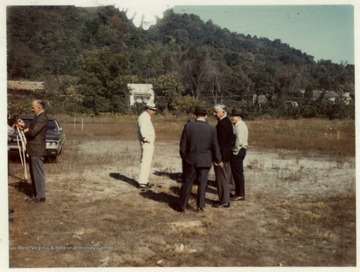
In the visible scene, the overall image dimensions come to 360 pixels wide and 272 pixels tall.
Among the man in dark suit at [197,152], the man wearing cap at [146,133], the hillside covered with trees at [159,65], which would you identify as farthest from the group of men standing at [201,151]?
the man wearing cap at [146,133]

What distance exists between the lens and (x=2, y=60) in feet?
18.1

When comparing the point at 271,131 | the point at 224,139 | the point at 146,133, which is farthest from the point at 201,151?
the point at 271,131

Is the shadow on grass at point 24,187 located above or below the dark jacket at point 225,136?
below

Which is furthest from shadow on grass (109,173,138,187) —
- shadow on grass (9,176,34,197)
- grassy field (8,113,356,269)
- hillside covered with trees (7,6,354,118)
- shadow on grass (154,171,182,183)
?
hillside covered with trees (7,6,354,118)

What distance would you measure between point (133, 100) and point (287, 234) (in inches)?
731

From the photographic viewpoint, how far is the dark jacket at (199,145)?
18.1 ft

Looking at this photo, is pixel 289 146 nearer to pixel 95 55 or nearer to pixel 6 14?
pixel 95 55

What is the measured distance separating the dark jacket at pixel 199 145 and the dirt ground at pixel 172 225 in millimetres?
822

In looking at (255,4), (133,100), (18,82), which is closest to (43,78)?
(18,82)

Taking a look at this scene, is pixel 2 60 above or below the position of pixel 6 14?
below

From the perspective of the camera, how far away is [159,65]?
25438 millimetres

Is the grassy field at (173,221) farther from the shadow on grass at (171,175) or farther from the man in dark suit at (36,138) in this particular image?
the man in dark suit at (36,138)

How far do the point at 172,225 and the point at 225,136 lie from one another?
5.94 ft

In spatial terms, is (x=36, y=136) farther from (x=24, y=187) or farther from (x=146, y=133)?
(x=146, y=133)
